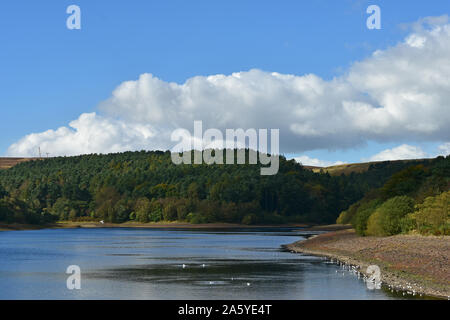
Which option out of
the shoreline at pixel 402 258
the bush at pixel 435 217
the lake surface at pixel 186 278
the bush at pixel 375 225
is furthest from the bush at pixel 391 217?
the lake surface at pixel 186 278

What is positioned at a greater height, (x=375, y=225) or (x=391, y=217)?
(x=391, y=217)

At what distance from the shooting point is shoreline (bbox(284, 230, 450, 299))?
50.9 meters

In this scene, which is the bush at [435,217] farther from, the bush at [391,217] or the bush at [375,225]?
the bush at [375,225]

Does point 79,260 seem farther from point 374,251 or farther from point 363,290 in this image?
point 363,290

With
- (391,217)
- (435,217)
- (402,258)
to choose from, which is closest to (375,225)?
(391,217)

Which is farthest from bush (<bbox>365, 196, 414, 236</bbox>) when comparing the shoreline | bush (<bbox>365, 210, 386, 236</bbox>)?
the shoreline

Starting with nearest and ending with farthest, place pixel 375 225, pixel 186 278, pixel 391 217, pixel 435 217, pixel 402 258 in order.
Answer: pixel 186 278 < pixel 402 258 < pixel 435 217 < pixel 391 217 < pixel 375 225

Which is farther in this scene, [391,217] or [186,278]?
[391,217]

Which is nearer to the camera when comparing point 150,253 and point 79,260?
point 79,260

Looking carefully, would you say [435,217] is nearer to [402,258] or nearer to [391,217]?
[391,217]

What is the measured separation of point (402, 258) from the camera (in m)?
67.9
